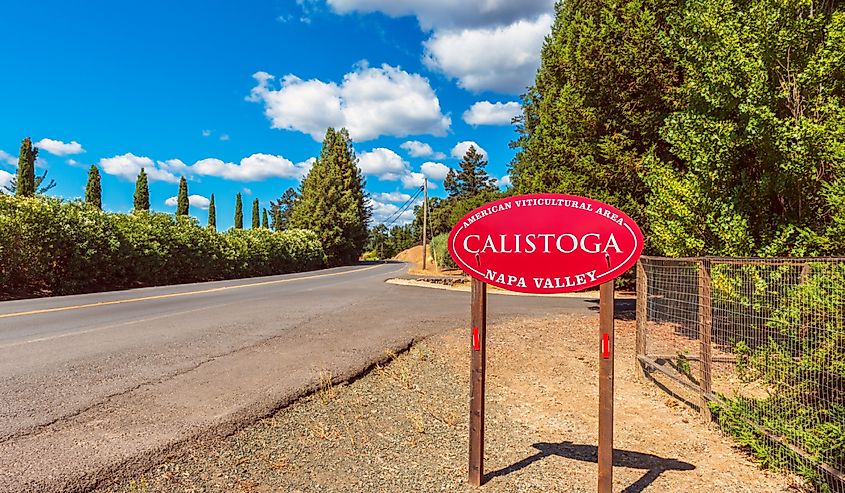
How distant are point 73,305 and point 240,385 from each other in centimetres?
852

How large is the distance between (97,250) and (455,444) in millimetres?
16452

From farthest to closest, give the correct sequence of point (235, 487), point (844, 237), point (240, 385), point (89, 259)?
point (89, 259)
point (240, 385)
point (844, 237)
point (235, 487)

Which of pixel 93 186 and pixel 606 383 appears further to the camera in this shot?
pixel 93 186

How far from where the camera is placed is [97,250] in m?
16.0

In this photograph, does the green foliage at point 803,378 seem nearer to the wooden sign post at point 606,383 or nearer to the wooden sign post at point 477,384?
the wooden sign post at point 606,383

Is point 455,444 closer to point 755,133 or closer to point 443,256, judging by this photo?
point 755,133

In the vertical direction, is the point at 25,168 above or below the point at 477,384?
above

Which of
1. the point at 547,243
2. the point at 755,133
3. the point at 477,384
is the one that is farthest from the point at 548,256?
the point at 755,133

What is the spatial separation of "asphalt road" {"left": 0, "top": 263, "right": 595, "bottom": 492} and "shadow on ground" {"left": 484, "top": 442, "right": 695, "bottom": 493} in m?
2.28

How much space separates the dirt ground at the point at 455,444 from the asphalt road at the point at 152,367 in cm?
40

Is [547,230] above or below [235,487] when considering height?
above

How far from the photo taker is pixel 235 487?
3.04 meters

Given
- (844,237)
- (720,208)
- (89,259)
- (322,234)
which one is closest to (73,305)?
(89,259)

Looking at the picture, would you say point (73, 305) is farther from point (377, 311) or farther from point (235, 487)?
point (235, 487)
